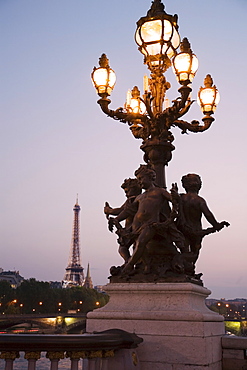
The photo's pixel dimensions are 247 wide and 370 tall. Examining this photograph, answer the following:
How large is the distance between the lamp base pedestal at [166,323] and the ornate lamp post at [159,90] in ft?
8.03

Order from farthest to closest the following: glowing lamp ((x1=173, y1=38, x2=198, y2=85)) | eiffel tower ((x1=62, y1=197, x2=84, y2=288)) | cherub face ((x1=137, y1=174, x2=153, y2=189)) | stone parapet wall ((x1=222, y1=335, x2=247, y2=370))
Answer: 1. eiffel tower ((x1=62, y1=197, x2=84, y2=288))
2. glowing lamp ((x1=173, y1=38, x2=198, y2=85))
3. cherub face ((x1=137, y1=174, x2=153, y2=189))
4. stone parapet wall ((x1=222, y1=335, x2=247, y2=370))

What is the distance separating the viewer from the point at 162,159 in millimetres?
9547

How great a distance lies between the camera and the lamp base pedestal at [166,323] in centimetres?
710

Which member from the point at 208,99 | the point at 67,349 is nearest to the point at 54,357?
the point at 67,349

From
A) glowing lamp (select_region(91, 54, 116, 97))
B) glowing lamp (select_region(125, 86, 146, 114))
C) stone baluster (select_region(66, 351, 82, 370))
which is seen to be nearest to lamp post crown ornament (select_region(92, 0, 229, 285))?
glowing lamp (select_region(91, 54, 116, 97))

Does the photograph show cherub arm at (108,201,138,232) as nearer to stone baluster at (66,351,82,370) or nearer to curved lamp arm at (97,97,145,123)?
curved lamp arm at (97,97,145,123)

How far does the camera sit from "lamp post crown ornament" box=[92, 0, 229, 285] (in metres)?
8.11

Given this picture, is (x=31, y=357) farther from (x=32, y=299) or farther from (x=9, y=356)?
(x=32, y=299)

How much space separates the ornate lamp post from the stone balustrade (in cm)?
402

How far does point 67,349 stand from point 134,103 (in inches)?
281

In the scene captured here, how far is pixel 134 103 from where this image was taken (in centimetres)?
1147

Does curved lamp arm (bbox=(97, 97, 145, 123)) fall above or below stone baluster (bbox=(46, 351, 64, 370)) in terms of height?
above

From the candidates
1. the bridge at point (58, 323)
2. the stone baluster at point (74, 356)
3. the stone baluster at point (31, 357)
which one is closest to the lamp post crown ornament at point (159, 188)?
the stone baluster at point (74, 356)

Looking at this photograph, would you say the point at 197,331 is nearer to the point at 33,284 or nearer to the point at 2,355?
the point at 2,355
